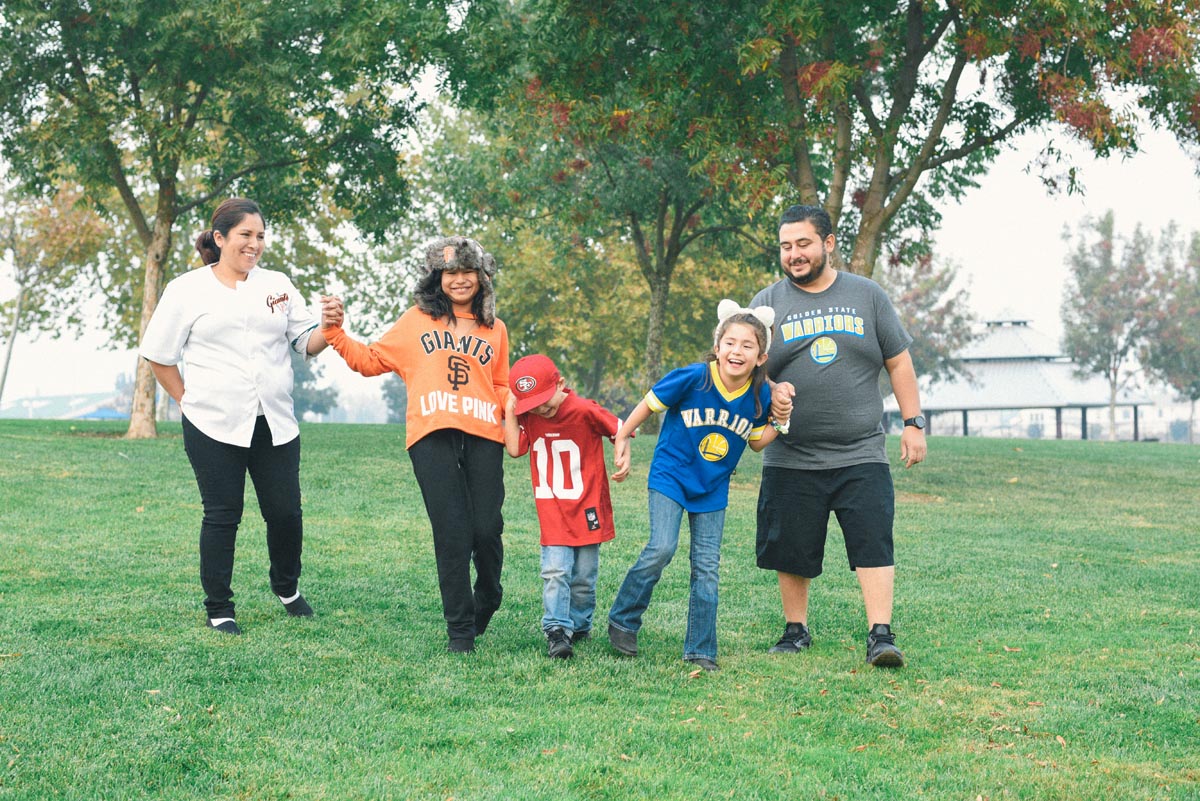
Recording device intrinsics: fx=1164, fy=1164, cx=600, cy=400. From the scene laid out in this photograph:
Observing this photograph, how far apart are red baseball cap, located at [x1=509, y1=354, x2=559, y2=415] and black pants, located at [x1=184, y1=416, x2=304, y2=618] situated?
1316 mm

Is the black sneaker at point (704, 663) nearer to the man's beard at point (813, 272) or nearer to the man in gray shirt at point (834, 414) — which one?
the man in gray shirt at point (834, 414)

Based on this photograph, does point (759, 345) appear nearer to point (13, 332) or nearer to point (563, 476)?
point (563, 476)

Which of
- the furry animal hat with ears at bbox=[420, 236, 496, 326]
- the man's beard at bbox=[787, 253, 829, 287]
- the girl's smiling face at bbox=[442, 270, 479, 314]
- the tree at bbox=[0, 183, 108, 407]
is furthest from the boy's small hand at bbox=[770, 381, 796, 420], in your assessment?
the tree at bbox=[0, 183, 108, 407]

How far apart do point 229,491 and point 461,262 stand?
5.51 feet

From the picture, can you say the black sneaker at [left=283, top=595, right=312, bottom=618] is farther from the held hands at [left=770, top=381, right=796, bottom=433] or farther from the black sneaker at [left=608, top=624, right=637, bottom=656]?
the held hands at [left=770, top=381, right=796, bottom=433]

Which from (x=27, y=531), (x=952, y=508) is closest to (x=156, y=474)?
(x=27, y=531)

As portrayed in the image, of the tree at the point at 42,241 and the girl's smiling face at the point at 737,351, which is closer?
the girl's smiling face at the point at 737,351

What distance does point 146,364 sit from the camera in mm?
19828

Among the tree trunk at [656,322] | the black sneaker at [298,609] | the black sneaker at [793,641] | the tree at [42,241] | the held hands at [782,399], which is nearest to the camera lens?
the held hands at [782,399]

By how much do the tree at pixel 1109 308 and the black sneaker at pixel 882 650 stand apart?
→ 57.8 meters

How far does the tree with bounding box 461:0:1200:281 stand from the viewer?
45.0 ft

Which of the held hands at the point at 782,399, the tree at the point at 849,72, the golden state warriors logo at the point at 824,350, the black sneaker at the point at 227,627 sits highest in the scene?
the tree at the point at 849,72

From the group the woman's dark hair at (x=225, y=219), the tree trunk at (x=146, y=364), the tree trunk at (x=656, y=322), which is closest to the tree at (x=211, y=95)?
the tree trunk at (x=146, y=364)

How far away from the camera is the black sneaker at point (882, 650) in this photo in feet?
17.8
